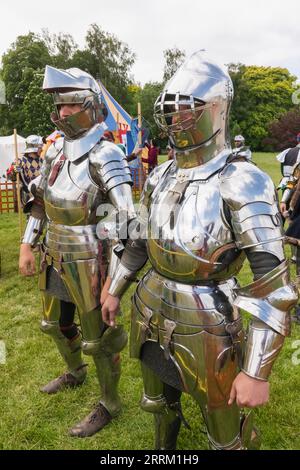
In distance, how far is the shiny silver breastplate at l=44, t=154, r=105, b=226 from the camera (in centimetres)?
246

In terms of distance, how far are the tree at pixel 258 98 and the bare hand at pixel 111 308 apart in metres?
36.3

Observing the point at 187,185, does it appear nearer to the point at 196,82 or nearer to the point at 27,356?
the point at 196,82

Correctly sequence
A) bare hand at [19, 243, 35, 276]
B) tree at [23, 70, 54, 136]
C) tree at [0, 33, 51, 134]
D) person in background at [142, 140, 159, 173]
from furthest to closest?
tree at [0, 33, 51, 134]
tree at [23, 70, 54, 136]
person in background at [142, 140, 159, 173]
bare hand at [19, 243, 35, 276]

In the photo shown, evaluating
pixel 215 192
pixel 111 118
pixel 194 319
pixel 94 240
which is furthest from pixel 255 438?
pixel 111 118

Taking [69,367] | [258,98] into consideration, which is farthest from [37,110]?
[258,98]

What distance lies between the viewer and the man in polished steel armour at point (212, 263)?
57.9 inches

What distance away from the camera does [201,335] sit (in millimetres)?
1681

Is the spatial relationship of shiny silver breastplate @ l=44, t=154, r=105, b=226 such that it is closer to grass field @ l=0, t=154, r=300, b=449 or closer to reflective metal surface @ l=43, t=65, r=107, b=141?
reflective metal surface @ l=43, t=65, r=107, b=141

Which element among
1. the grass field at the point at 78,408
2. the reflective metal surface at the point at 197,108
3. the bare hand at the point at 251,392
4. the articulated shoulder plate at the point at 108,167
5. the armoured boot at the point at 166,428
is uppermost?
the reflective metal surface at the point at 197,108

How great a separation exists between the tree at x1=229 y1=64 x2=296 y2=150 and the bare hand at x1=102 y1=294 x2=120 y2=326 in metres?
36.3

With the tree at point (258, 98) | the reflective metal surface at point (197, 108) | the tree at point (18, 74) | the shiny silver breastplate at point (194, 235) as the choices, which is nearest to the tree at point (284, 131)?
the tree at point (258, 98)

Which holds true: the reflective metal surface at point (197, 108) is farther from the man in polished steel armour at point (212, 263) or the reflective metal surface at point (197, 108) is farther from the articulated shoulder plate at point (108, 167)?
the articulated shoulder plate at point (108, 167)

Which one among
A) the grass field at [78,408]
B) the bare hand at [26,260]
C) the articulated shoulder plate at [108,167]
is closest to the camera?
the articulated shoulder plate at [108,167]

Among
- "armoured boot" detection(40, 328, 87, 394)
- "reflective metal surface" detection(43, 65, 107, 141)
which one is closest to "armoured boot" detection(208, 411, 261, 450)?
"armoured boot" detection(40, 328, 87, 394)
